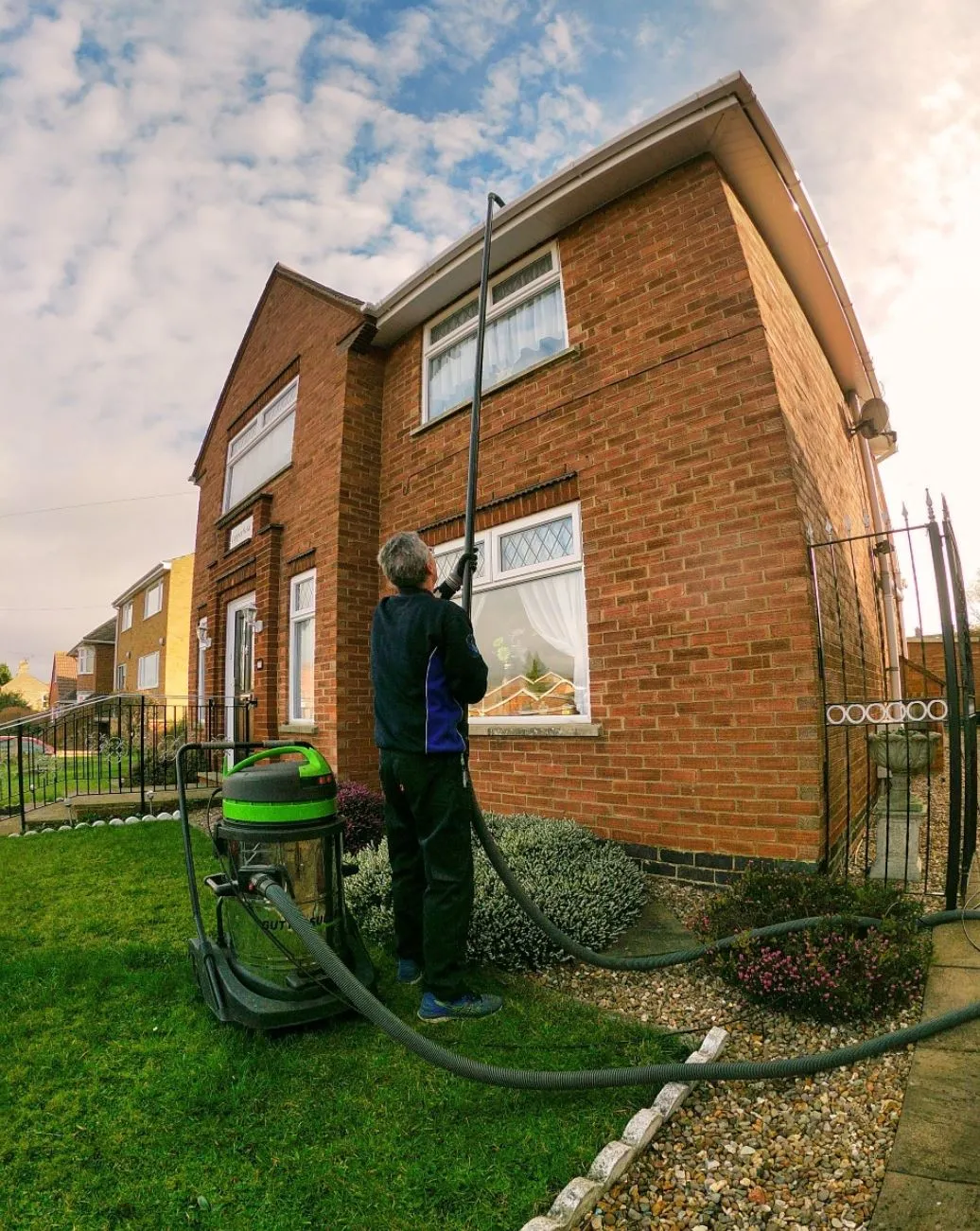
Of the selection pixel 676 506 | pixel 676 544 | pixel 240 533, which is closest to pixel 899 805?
pixel 676 544

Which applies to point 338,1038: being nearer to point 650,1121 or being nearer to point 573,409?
point 650,1121

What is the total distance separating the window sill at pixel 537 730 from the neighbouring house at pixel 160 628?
787 inches

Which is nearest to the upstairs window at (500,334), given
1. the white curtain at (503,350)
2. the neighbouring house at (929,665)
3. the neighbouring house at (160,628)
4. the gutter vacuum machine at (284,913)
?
the white curtain at (503,350)

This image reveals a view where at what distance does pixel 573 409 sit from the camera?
5.58 m

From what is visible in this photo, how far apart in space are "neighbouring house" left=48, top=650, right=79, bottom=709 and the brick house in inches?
1480

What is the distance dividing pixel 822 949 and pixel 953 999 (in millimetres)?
506

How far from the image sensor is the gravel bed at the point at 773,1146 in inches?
68.4

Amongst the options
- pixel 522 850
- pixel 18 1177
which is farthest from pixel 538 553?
pixel 18 1177

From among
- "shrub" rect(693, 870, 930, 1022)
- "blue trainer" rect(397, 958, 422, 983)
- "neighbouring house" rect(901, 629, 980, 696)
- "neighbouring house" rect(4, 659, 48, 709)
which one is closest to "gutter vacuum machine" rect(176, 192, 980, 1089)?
"shrub" rect(693, 870, 930, 1022)

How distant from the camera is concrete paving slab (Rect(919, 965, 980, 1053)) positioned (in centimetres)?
238

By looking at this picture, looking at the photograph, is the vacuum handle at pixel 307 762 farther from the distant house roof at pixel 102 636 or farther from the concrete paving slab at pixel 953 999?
the distant house roof at pixel 102 636

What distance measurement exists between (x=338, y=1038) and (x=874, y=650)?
7.78 meters

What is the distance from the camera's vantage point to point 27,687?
5159cm

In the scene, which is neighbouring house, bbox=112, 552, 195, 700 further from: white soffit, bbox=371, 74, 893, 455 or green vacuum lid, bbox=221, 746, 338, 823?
green vacuum lid, bbox=221, 746, 338, 823
